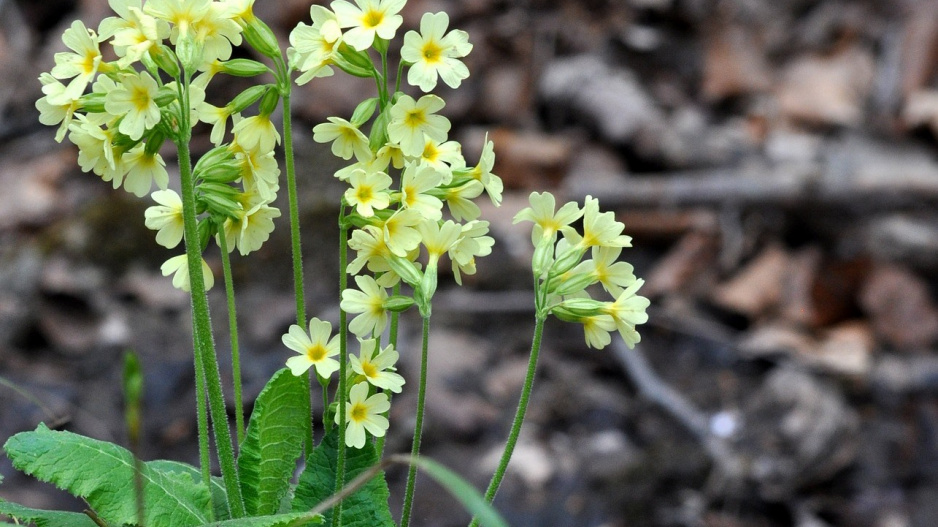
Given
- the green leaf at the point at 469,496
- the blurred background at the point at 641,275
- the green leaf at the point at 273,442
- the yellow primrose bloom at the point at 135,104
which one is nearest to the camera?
the green leaf at the point at 469,496

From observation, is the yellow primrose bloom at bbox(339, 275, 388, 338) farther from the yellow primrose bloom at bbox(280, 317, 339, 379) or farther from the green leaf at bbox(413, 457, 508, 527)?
the green leaf at bbox(413, 457, 508, 527)

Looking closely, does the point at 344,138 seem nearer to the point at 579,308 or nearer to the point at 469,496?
the point at 579,308

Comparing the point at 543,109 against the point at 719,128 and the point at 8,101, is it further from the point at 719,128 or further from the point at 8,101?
the point at 8,101

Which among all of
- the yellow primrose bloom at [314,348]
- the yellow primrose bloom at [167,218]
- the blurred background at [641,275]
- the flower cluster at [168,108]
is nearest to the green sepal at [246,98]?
the flower cluster at [168,108]

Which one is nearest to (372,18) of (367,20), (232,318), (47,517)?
(367,20)

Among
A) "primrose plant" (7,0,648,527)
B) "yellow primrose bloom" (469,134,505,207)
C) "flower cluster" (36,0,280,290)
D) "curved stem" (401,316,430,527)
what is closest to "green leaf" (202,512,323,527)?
"primrose plant" (7,0,648,527)

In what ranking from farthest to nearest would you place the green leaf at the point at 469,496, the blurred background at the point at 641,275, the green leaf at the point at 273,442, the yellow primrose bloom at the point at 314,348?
1. the blurred background at the point at 641,275
2. the green leaf at the point at 273,442
3. the yellow primrose bloom at the point at 314,348
4. the green leaf at the point at 469,496

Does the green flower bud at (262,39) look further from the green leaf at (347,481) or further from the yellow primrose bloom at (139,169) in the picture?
the green leaf at (347,481)
